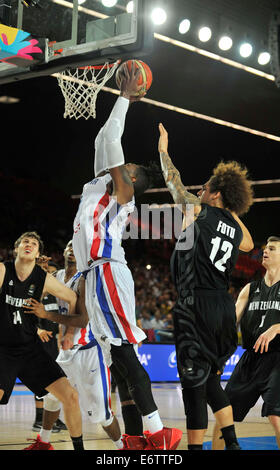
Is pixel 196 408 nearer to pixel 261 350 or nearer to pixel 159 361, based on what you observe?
A: pixel 261 350

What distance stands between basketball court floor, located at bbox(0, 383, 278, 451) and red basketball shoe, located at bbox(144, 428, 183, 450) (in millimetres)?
1461

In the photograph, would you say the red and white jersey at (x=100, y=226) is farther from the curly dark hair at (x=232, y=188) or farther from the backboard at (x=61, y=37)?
the backboard at (x=61, y=37)

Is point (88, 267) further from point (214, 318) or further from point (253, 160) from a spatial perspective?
point (253, 160)

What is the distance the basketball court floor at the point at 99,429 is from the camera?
653 centimetres

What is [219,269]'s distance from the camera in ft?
15.4

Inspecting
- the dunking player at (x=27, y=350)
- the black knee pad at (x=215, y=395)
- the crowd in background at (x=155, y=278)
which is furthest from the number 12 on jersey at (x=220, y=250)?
the crowd in background at (x=155, y=278)

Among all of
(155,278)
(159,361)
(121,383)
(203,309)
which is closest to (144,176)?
(203,309)

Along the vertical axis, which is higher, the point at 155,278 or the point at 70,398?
the point at 70,398

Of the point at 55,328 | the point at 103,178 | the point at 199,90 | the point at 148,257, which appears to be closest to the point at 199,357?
the point at 103,178

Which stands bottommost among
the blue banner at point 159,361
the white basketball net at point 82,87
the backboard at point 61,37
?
the blue banner at point 159,361

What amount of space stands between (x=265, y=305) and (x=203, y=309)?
3.68 ft

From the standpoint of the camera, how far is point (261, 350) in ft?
17.0

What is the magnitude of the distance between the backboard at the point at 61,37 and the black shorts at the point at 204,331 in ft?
8.80

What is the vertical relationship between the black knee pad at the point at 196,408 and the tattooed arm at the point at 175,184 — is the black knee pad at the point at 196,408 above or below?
below
